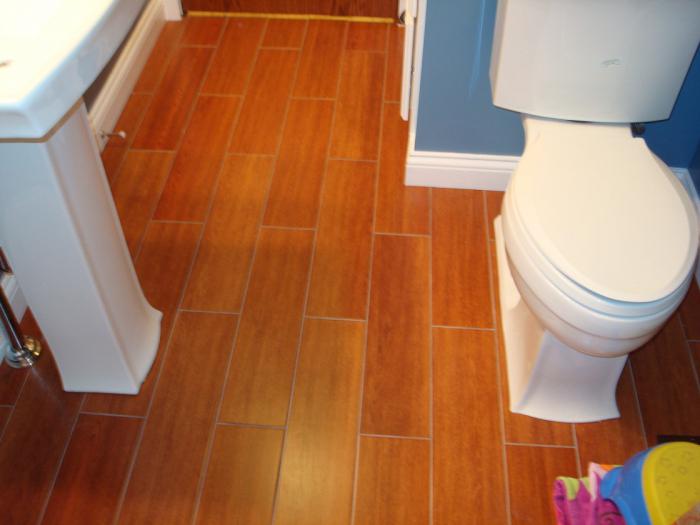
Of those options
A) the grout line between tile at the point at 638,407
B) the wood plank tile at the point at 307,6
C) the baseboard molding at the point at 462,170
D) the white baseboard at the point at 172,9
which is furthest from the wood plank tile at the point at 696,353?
the white baseboard at the point at 172,9

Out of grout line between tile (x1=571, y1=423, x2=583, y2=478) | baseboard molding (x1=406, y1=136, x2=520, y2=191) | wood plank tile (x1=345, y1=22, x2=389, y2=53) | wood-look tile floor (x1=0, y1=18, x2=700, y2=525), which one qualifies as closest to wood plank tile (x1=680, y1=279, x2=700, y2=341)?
wood-look tile floor (x1=0, y1=18, x2=700, y2=525)

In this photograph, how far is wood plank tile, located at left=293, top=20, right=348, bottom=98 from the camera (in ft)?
7.70

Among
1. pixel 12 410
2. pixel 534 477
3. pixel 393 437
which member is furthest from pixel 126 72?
pixel 534 477

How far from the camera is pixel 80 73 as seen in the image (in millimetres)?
950

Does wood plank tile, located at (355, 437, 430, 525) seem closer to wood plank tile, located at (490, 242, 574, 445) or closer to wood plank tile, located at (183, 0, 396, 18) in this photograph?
wood plank tile, located at (490, 242, 574, 445)

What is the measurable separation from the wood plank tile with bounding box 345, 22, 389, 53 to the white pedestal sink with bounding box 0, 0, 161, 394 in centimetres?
132

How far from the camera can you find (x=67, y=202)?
119 cm

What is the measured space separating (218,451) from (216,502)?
0.36 ft

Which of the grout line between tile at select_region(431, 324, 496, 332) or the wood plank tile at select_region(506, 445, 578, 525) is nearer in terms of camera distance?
the wood plank tile at select_region(506, 445, 578, 525)

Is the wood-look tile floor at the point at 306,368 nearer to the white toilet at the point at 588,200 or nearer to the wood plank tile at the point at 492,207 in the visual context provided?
the wood plank tile at the point at 492,207

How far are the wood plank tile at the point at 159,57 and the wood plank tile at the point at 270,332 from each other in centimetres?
A: 85

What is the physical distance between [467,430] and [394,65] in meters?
1.40

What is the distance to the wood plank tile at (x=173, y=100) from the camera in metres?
Result: 2.19

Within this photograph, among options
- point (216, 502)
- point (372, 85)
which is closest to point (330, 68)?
point (372, 85)
